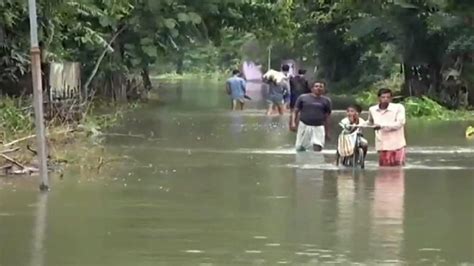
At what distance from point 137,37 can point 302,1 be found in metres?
13.6

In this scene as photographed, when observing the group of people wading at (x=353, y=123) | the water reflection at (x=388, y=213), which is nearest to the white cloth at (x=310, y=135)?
the group of people wading at (x=353, y=123)

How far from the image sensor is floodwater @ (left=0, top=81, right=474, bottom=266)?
10398mm

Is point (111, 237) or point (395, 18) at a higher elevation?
point (395, 18)

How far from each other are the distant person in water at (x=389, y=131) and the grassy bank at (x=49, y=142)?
452 centimetres

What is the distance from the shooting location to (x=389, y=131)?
60.5 ft

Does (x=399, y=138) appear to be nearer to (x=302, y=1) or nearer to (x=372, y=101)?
(x=372, y=101)

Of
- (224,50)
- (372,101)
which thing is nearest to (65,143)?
(372,101)

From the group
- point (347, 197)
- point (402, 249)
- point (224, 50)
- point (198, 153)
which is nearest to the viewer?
point (402, 249)

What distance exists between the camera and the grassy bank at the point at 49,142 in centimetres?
1695

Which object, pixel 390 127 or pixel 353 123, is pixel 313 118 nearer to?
pixel 353 123

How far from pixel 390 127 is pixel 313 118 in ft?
7.65

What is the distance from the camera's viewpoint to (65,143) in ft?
69.1

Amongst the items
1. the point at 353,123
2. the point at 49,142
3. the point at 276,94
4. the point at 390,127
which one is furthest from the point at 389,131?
the point at 276,94

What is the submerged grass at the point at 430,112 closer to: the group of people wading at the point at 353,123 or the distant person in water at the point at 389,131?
the group of people wading at the point at 353,123
